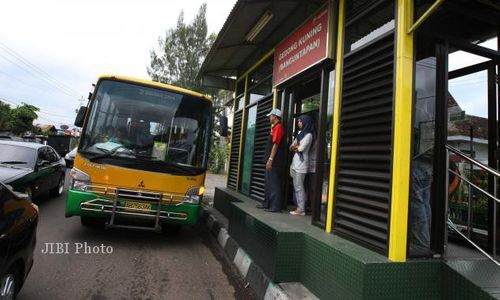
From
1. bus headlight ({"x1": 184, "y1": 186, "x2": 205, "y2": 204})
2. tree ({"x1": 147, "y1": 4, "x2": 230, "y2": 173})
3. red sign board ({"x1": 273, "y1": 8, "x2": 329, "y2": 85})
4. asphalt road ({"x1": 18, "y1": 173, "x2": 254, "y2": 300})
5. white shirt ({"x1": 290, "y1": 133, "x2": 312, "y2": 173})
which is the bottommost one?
asphalt road ({"x1": 18, "y1": 173, "x2": 254, "y2": 300})

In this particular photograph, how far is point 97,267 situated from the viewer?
4.95 metres

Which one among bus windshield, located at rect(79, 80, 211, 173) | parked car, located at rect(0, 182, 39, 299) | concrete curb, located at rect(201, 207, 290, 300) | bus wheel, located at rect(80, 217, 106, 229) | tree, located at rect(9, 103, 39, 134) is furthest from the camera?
tree, located at rect(9, 103, 39, 134)

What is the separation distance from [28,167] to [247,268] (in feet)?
20.6

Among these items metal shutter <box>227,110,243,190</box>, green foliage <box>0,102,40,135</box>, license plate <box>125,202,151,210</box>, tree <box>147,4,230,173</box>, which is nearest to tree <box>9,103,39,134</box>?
green foliage <box>0,102,40,135</box>

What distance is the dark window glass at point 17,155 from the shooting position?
836 centimetres

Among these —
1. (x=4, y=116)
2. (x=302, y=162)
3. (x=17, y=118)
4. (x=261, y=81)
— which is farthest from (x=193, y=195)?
(x=17, y=118)

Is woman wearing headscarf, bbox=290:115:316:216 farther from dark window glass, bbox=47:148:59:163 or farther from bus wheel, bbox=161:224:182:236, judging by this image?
dark window glass, bbox=47:148:59:163

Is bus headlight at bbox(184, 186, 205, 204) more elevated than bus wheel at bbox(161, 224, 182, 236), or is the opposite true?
bus headlight at bbox(184, 186, 205, 204)

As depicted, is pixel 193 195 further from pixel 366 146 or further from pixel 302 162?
pixel 366 146

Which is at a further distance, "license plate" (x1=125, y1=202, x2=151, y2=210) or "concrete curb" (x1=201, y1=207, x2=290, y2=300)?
"license plate" (x1=125, y1=202, x2=151, y2=210)

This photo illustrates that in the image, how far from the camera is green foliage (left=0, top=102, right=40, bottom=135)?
3684 centimetres

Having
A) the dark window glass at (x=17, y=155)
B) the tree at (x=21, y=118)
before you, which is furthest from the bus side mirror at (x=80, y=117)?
the tree at (x=21, y=118)

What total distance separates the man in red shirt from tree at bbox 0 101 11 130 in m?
38.5

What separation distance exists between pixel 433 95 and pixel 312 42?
213cm
